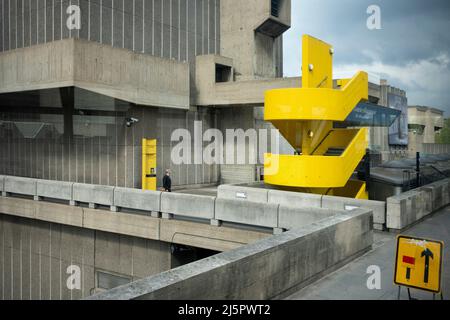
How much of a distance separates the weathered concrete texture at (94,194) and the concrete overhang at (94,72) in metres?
4.78

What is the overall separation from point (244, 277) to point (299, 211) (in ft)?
19.2

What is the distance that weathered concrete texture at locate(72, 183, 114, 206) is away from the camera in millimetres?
16188

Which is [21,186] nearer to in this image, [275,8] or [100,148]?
[100,148]

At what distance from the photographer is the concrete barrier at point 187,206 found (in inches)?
547

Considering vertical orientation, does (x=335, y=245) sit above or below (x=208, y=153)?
below

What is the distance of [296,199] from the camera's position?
48.5 feet

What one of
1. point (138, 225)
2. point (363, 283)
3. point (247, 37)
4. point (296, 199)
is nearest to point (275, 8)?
point (247, 37)

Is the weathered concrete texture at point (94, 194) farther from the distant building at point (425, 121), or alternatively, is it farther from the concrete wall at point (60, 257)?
the distant building at point (425, 121)

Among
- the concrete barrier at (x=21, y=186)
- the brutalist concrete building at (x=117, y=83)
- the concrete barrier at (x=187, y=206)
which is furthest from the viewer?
the brutalist concrete building at (x=117, y=83)

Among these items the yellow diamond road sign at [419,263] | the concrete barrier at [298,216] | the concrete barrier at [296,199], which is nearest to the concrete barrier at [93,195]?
the concrete barrier at [296,199]

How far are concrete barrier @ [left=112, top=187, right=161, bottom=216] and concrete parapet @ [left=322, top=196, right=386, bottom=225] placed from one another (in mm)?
5728

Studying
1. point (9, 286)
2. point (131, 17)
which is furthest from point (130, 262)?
point (131, 17)
